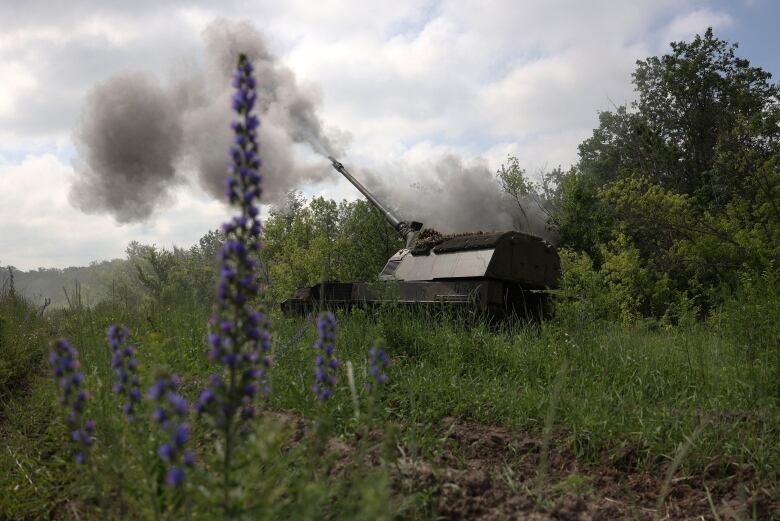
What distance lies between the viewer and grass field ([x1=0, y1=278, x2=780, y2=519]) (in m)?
2.57

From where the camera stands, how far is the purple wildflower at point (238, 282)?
1.90m

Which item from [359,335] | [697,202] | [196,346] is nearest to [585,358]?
[359,335]

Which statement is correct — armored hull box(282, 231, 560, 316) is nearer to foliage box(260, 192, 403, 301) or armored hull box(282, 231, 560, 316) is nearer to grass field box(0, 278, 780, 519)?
grass field box(0, 278, 780, 519)

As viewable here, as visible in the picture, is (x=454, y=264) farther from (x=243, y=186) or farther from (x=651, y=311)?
(x=651, y=311)

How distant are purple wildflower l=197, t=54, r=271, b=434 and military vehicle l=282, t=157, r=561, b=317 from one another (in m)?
8.08

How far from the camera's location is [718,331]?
667 centimetres

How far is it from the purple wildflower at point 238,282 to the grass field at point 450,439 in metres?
0.18

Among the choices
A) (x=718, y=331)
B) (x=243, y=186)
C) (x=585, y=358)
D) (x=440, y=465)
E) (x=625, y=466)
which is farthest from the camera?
(x=718, y=331)

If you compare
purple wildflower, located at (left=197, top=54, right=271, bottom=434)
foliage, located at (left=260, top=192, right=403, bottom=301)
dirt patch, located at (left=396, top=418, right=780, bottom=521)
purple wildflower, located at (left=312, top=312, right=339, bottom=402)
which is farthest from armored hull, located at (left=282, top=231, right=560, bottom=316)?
foliage, located at (left=260, top=192, right=403, bottom=301)

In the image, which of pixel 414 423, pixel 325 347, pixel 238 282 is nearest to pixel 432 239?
pixel 414 423

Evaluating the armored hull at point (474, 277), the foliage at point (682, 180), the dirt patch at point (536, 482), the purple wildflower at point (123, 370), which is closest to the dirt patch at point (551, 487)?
the dirt patch at point (536, 482)

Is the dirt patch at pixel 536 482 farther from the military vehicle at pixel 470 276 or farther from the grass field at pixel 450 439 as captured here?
the military vehicle at pixel 470 276

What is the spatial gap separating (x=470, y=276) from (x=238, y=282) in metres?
9.40

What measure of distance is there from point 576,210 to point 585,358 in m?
21.3
